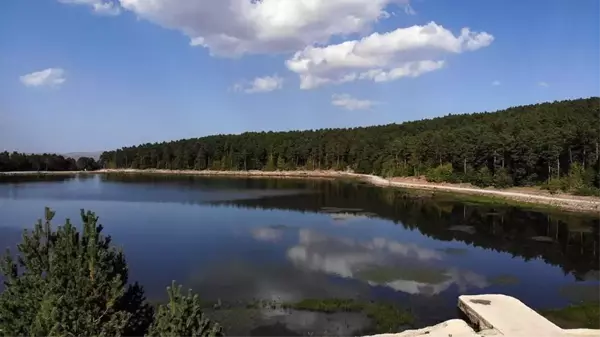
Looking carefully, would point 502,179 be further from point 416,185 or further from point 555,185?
point 416,185

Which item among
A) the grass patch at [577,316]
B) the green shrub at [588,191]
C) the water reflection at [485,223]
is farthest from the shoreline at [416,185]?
the grass patch at [577,316]

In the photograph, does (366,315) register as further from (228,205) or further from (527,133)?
(527,133)

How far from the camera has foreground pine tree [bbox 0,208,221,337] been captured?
8586mm

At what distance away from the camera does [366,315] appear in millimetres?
18688

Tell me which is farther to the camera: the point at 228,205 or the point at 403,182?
the point at 403,182

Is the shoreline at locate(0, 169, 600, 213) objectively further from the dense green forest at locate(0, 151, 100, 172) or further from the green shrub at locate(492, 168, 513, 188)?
the dense green forest at locate(0, 151, 100, 172)

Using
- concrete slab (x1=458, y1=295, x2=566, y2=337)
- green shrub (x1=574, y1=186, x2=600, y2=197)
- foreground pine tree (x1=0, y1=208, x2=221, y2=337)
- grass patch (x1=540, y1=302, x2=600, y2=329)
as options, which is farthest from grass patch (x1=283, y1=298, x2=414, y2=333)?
green shrub (x1=574, y1=186, x2=600, y2=197)

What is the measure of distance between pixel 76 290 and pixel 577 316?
18.4 meters

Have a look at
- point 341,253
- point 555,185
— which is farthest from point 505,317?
point 555,185

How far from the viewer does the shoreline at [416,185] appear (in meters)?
50.9

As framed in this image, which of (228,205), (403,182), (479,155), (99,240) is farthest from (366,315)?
(403,182)

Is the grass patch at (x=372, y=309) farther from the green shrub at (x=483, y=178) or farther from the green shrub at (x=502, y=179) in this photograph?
the green shrub at (x=483, y=178)

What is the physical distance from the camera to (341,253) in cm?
3017

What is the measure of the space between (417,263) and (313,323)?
39.7 ft
